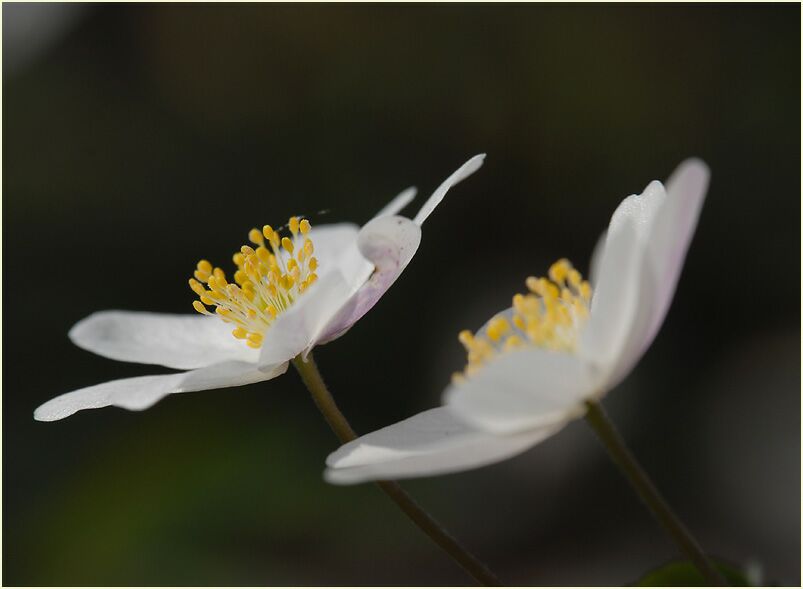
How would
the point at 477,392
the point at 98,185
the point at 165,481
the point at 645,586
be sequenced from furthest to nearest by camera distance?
1. the point at 98,185
2. the point at 165,481
3. the point at 645,586
4. the point at 477,392

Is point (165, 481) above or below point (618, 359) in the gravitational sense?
above

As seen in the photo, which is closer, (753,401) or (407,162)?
(753,401)

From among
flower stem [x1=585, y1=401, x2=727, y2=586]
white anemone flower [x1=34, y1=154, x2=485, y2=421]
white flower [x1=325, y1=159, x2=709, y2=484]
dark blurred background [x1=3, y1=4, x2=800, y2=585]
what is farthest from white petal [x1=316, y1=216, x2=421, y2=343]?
dark blurred background [x1=3, y1=4, x2=800, y2=585]

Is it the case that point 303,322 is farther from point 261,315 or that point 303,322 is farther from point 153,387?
point 261,315

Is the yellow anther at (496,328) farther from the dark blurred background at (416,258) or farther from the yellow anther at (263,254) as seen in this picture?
the dark blurred background at (416,258)

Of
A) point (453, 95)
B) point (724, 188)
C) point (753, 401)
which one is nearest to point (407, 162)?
point (453, 95)

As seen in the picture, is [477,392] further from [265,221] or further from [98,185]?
[98,185]

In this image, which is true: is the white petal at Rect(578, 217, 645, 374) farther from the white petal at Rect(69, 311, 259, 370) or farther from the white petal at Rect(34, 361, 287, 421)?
the white petal at Rect(69, 311, 259, 370)

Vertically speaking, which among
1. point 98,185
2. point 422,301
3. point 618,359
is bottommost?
point 618,359
